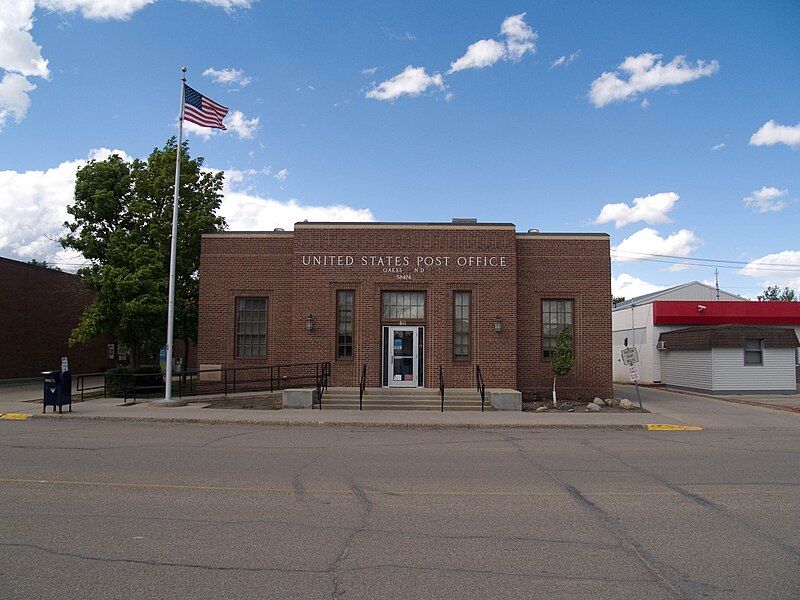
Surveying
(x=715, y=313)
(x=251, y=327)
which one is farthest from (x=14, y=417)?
(x=715, y=313)

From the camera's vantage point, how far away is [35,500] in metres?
7.37

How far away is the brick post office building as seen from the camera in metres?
20.5

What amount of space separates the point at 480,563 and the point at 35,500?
18.1ft

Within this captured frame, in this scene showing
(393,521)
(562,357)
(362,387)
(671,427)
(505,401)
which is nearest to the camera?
(393,521)

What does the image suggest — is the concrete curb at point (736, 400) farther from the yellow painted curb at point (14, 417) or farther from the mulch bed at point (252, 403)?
the yellow painted curb at point (14, 417)

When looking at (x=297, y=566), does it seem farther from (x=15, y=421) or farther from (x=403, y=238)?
(x=403, y=238)

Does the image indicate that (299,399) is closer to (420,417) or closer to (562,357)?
(420,417)

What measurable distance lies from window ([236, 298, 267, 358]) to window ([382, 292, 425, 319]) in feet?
15.3

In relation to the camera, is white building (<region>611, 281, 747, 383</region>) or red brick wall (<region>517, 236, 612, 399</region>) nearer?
red brick wall (<region>517, 236, 612, 399</region>)

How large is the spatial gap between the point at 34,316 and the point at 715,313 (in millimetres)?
36063

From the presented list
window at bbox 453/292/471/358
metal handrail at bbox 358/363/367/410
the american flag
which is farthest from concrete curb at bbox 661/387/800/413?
the american flag

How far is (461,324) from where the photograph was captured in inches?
821

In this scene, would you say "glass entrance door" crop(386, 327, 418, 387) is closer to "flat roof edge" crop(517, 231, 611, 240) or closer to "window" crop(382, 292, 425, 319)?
"window" crop(382, 292, 425, 319)

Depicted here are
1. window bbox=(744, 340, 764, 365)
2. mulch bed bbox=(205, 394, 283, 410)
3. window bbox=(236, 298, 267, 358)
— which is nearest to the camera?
mulch bed bbox=(205, 394, 283, 410)
